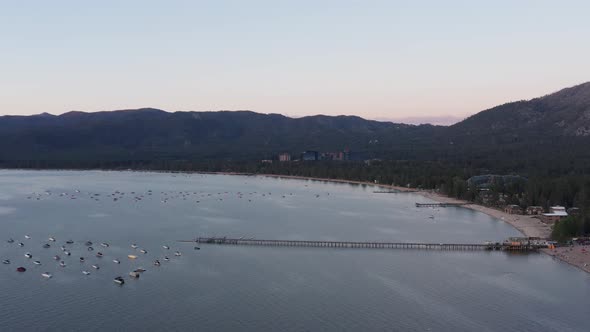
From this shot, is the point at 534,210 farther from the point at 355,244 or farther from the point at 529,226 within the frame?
the point at 355,244

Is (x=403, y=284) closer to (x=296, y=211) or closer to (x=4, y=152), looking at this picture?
(x=296, y=211)

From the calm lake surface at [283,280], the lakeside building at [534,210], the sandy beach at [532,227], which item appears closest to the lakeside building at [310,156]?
the sandy beach at [532,227]

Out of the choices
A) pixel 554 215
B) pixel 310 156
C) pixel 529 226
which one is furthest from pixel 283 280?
pixel 310 156

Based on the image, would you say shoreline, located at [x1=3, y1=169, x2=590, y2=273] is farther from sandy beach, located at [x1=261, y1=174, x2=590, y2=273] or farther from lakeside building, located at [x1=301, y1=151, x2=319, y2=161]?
lakeside building, located at [x1=301, y1=151, x2=319, y2=161]

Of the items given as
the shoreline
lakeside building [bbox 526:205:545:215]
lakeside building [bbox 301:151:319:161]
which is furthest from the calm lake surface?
lakeside building [bbox 301:151:319:161]

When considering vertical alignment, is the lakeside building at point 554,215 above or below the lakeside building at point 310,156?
below

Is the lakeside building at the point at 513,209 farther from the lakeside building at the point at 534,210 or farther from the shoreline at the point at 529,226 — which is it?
the lakeside building at the point at 534,210
